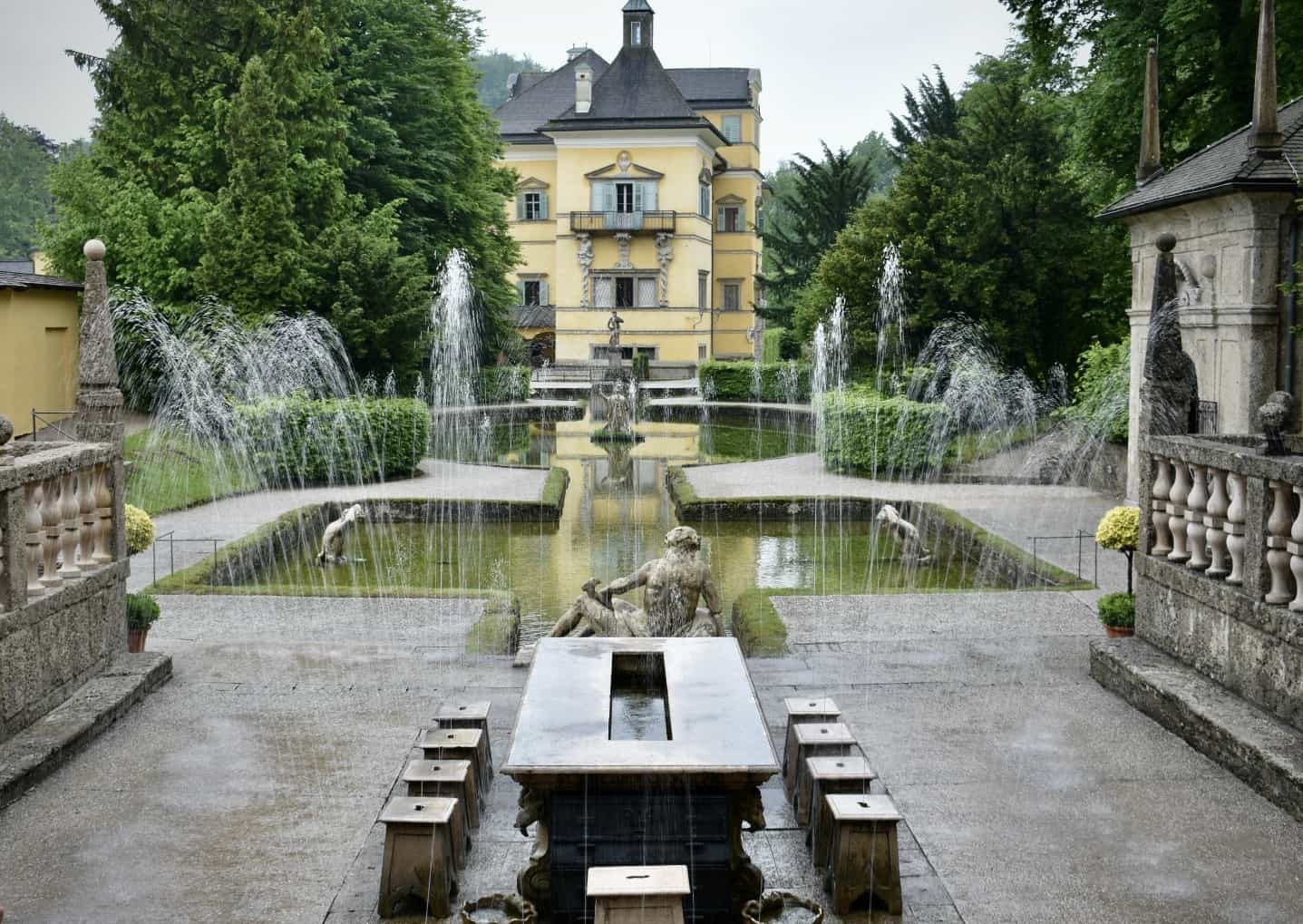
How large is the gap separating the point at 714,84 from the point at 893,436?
4610 cm

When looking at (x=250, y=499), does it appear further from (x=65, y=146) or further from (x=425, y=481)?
(x=65, y=146)

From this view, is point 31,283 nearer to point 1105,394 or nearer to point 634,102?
point 1105,394

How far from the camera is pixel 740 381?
49281mm

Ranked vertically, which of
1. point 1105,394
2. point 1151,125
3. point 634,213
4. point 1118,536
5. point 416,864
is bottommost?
point 416,864

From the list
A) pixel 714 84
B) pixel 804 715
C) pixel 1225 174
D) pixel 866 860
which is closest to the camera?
pixel 866 860

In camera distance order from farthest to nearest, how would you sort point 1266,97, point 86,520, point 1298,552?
1. point 1266,97
2. point 86,520
3. point 1298,552

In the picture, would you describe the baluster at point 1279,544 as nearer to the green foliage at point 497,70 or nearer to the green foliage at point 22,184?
the green foliage at point 22,184

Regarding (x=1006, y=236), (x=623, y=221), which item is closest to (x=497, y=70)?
(x=623, y=221)

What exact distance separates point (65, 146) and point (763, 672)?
97792 millimetres

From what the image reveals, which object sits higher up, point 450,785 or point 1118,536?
point 1118,536

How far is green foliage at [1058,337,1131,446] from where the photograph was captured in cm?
2348

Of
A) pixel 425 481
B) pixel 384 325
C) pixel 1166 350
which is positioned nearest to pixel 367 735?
pixel 1166 350

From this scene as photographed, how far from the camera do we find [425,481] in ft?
84.6

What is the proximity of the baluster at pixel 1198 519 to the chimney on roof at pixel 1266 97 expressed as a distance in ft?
25.0
